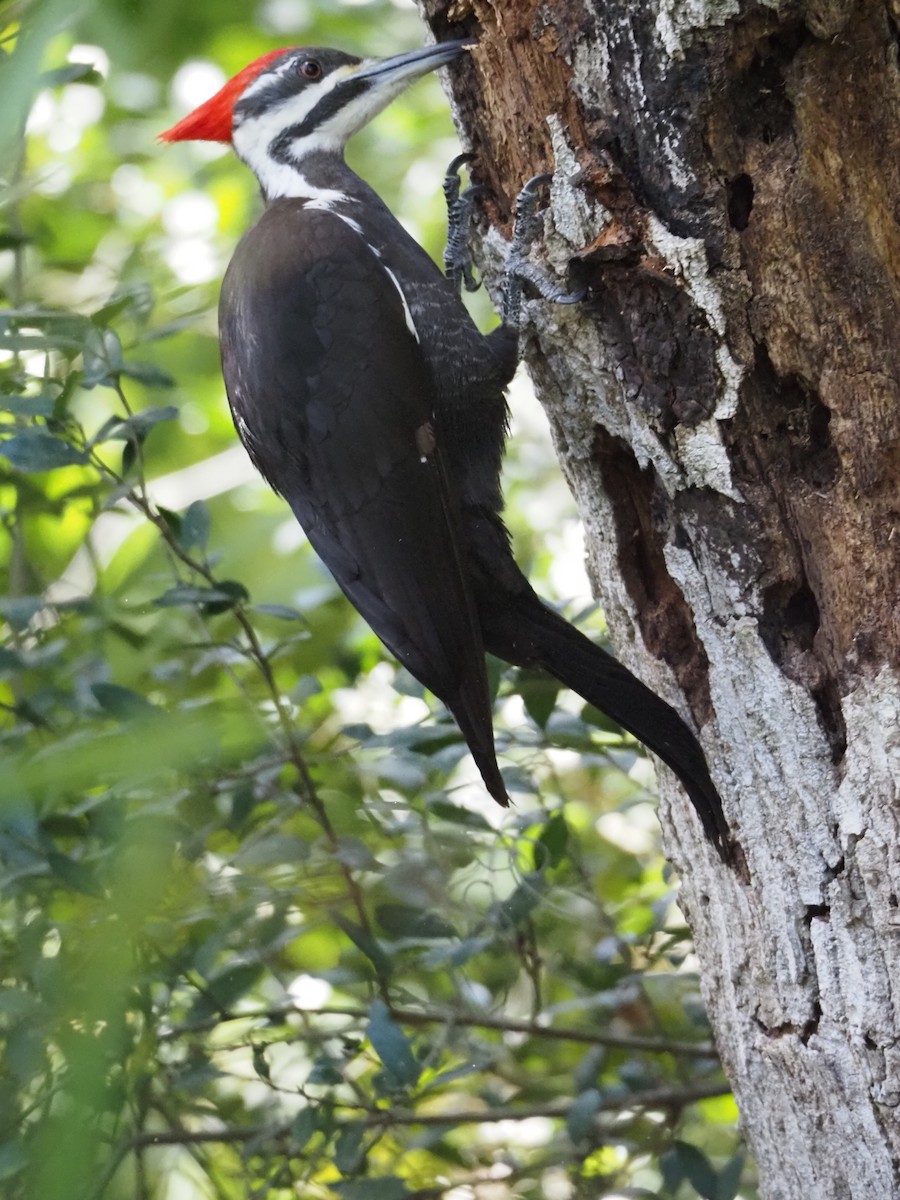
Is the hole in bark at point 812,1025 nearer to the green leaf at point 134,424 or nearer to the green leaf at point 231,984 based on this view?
the green leaf at point 231,984

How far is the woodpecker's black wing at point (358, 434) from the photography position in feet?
6.23

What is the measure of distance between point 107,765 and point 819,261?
101cm

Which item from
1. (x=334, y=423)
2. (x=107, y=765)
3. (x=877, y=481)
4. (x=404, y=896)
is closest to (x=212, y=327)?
(x=334, y=423)

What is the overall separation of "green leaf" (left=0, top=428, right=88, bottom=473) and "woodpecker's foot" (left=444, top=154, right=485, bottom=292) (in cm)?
67

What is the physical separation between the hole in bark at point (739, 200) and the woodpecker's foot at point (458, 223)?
490mm

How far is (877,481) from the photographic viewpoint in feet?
4.65

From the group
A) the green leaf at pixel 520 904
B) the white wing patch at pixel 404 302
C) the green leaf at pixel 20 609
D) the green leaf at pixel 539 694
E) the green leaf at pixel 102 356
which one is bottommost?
the green leaf at pixel 520 904

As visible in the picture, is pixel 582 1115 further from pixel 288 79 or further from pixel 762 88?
pixel 288 79

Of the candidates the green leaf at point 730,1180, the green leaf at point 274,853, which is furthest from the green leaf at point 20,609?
the green leaf at point 730,1180

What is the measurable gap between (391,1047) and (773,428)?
38.7 inches

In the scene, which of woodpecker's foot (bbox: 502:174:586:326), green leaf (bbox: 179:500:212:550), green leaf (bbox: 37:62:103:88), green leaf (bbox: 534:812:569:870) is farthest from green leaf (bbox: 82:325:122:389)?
green leaf (bbox: 534:812:569:870)

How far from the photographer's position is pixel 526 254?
1.68 meters

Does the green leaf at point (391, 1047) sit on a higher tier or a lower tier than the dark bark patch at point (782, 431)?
lower

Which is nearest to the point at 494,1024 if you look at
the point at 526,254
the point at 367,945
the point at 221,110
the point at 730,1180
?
the point at 367,945
